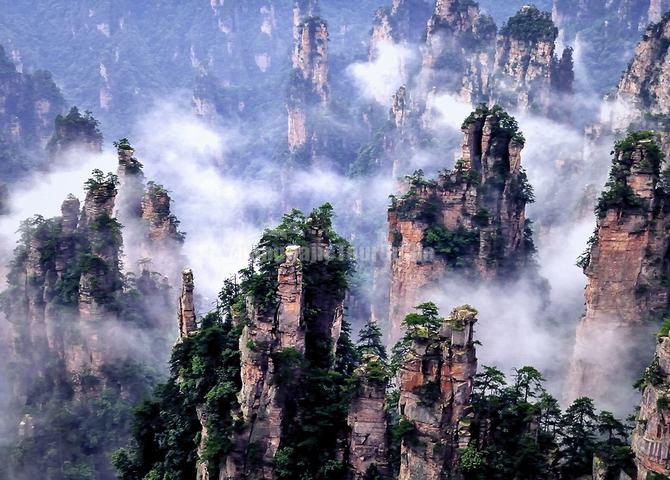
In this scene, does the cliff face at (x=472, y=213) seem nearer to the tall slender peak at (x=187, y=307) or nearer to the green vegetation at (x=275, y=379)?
the green vegetation at (x=275, y=379)

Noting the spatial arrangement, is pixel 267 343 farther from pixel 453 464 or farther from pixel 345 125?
pixel 345 125

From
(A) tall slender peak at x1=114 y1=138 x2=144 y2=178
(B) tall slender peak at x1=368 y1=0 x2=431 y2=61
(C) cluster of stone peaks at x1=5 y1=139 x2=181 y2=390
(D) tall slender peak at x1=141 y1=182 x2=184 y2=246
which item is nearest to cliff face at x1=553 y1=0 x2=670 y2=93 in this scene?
(B) tall slender peak at x1=368 y1=0 x2=431 y2=61

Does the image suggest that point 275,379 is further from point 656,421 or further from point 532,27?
point 532,27

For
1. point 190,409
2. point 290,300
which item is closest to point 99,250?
point 190,409

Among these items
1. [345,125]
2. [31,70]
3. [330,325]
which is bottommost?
[330,325]

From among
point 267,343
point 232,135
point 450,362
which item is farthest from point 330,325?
point 232,135

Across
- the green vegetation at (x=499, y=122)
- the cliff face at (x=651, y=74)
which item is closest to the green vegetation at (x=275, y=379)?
the green vegetation at (x=499, y=122)
